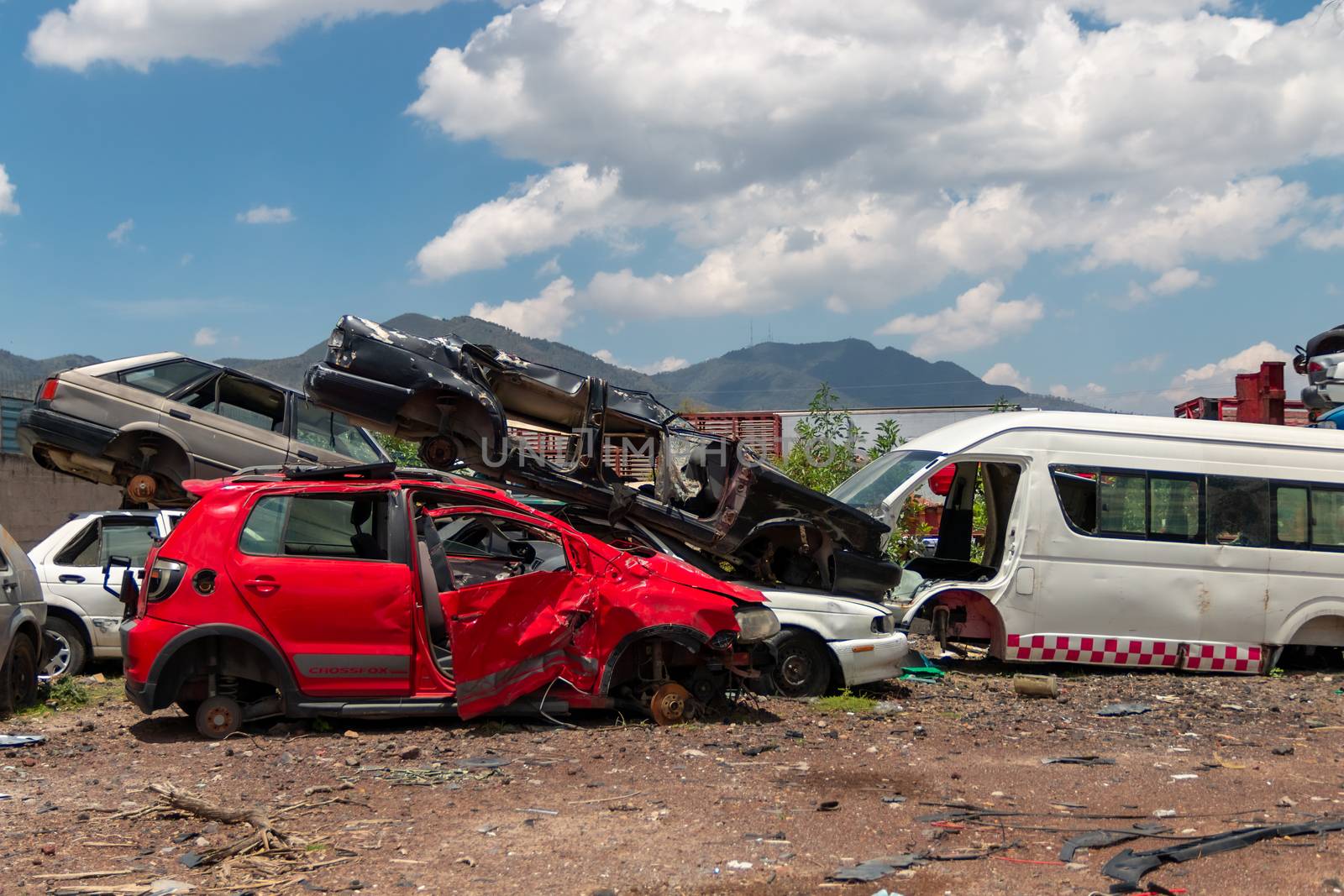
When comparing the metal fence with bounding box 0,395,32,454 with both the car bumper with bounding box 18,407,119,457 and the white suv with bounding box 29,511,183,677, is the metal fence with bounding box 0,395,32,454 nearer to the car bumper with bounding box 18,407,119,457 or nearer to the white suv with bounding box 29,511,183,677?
the car bumper with bounding box 18,407,119,457

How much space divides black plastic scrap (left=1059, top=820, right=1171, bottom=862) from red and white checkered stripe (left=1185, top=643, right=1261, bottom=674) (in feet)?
19.6

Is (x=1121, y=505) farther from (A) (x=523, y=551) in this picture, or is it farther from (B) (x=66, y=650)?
(B) (x=66, y=650)

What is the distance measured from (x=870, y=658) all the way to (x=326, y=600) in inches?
164

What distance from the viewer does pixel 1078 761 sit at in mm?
7512

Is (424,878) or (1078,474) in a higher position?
(1078,474)

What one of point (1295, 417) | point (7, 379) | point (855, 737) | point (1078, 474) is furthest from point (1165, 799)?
point (7, 379)

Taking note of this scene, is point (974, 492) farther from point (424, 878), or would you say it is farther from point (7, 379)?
point (7, 379)

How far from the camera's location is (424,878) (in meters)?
5.00

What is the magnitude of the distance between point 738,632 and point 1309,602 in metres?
6.45

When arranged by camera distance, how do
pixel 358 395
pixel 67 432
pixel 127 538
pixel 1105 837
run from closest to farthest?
pixel 1105 837 < pixel 358 395 < pixel 127 538 < pixel 67 432

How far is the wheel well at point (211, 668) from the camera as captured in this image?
7629 mm

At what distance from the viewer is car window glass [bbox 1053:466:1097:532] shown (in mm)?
11180

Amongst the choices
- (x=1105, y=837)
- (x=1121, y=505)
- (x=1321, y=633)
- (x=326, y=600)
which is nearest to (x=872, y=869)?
(x=1105, y=837)

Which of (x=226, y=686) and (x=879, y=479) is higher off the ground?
(x=879, y=479)
